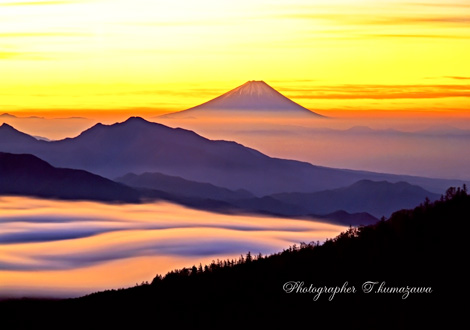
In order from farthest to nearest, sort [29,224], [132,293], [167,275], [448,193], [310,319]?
[29,224], [167,275], [132,293], [448,193], [310,319]

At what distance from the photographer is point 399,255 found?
14344 millimetres

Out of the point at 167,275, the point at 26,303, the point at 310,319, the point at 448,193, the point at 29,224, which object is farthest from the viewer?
the point at 29,224

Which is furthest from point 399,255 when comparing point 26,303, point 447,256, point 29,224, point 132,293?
point 29,224

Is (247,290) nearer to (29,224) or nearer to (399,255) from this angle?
(399,255)

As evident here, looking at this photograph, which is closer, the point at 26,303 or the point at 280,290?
the point at 280,290

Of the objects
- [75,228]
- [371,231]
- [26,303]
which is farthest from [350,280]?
[75,228]

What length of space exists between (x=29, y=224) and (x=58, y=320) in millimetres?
168204

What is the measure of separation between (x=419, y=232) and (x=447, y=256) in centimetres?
163

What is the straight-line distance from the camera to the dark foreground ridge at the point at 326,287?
12.5 metres

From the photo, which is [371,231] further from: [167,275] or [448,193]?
[167,275]

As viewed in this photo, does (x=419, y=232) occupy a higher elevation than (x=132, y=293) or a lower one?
higher

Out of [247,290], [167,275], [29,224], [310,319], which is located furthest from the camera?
[29,224]

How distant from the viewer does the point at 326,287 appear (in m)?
13.8

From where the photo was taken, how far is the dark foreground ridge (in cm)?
1254
